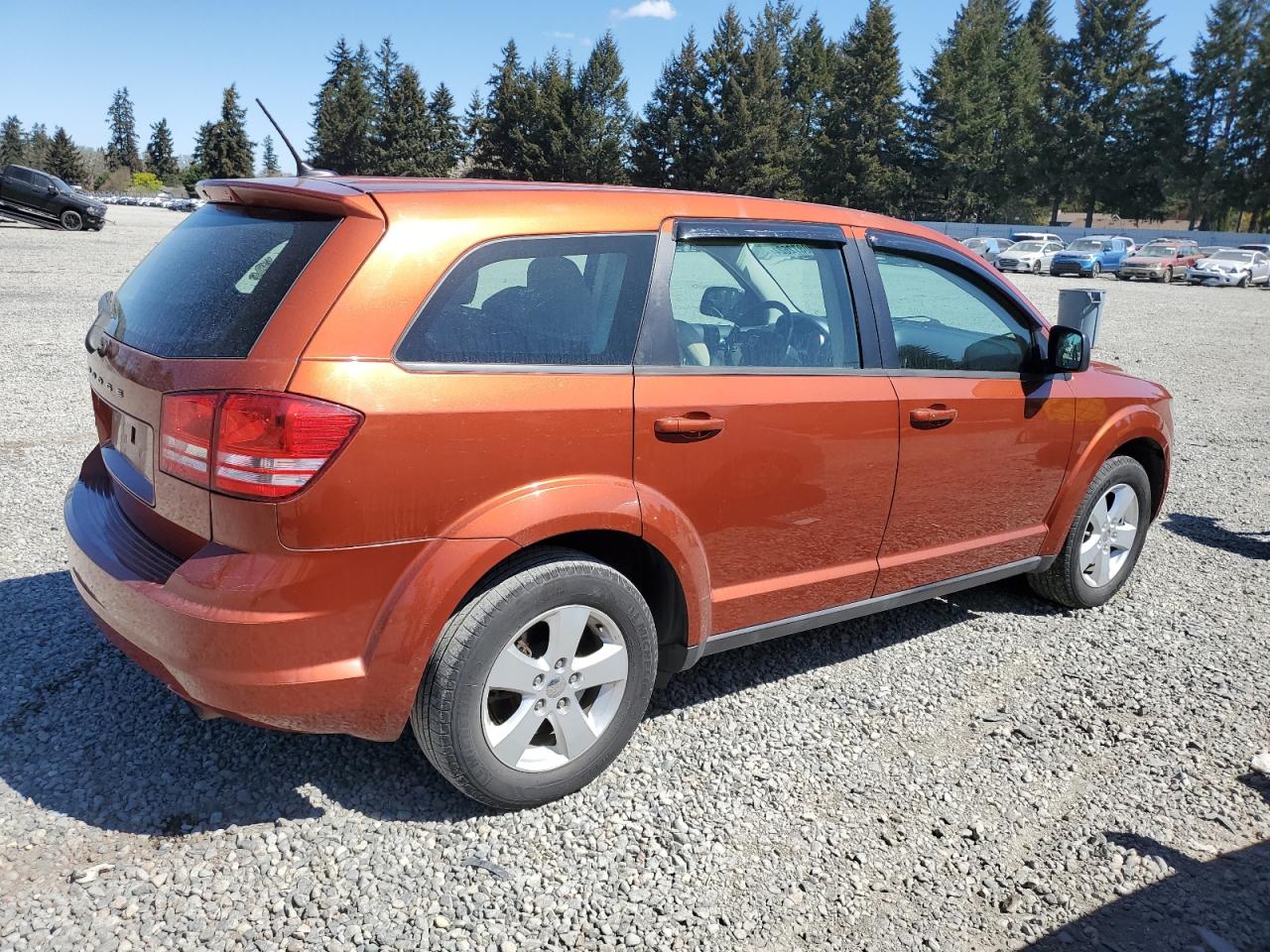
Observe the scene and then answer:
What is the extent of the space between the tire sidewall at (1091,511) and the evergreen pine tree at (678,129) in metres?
78.4

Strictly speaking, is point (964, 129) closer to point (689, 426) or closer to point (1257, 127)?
point (1257, 127)

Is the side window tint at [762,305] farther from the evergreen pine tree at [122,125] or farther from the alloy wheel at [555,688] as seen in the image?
the evergreen pine tree at [122,125]

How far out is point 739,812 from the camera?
2.99 meters

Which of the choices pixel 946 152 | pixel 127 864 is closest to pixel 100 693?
pixel 127 864

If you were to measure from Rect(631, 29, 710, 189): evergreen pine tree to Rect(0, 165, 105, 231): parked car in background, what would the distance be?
185 feet

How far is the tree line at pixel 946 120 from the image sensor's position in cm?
6938

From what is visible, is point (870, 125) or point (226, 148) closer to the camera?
point (870, 125)

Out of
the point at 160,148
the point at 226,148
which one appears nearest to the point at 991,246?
the point at 226,148

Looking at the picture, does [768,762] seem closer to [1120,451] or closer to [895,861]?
[895,861]

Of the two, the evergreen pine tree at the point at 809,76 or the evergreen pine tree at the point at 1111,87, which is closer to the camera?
the evergreen pine tree at the point at 1111,87

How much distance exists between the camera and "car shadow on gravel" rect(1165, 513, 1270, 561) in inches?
227

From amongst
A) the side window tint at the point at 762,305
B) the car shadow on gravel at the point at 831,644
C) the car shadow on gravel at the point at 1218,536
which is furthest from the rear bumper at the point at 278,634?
the car shadow on gravel at the point at 1218,536

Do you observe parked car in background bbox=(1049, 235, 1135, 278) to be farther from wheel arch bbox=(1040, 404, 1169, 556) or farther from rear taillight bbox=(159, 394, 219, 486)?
rear taillight bbox=(159, 394, 219, 486)

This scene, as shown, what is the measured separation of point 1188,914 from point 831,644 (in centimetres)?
180
